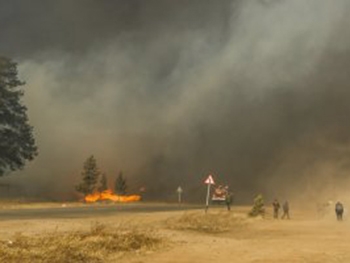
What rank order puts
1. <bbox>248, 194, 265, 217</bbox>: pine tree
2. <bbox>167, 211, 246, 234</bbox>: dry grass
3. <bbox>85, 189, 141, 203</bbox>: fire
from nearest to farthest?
<bbox>167, 211, 246, 234</bbox>: dry grass < <bbox>248, 194, 265, 217</bbox>: pine tree < <bbox>85, 189, 141, 203</bbox>: fire

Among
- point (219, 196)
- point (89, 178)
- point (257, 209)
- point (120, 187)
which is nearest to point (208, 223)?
point (257, 209)

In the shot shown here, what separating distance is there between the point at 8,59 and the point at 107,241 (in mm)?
56451

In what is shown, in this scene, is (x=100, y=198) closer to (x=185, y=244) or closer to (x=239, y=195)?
(x=239, y=195)

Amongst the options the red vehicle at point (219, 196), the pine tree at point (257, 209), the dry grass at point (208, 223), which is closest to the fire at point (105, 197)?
the red vehicle at point (219, 196)

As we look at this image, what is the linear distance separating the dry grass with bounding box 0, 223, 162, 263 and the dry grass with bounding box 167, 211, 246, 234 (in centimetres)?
1175

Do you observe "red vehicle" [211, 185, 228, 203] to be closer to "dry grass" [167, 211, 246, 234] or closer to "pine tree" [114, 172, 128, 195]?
"dry grass" [167, 211, 246, 234]

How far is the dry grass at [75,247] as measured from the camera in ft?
59.9

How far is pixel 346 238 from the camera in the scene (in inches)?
1188

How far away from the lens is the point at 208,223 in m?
40.8

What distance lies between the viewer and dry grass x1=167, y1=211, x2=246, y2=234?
3638 centimetres

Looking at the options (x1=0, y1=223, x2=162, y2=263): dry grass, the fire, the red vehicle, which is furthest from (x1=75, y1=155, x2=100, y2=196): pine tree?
(x1=0, y1=223, x2=162, y2=263): dry grass

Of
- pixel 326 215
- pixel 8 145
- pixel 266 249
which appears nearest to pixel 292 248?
pixel 266 249

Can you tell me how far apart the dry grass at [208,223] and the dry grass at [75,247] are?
1175 centimetres

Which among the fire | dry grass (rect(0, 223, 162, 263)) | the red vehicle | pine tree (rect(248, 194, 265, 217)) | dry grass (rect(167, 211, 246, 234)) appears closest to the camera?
dry grass (rect(0, 223, 162, 263))
